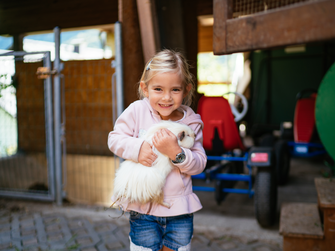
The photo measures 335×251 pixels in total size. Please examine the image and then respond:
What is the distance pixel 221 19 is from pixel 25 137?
6.82 m

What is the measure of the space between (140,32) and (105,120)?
144 inches

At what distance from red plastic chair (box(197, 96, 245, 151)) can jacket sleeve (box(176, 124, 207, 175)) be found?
1.99 m

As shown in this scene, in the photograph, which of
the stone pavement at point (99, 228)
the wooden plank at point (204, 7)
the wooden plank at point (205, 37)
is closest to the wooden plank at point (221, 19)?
the stone pavement at point (99, 228)

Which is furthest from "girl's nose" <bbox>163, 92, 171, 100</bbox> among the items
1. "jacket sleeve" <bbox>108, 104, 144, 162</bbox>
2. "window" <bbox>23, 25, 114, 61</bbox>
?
"window" <bbox>23, 25, 114, 61</bbox>

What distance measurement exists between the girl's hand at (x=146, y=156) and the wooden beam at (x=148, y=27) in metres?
1.82

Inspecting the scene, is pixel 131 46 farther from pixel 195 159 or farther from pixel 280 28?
pixel 280 28

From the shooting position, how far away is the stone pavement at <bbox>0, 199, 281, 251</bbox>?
9.17 ft

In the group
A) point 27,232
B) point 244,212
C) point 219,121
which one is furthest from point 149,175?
point 244,212

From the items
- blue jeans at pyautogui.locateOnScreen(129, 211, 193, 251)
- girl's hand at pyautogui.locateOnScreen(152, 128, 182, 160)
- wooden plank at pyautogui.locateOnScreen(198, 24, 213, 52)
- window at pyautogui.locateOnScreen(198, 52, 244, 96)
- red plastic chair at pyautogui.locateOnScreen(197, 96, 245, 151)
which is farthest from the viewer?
window at pyautogui.locateOnScreen(198, 52, 244, 96)

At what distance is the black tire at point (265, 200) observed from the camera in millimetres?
2998

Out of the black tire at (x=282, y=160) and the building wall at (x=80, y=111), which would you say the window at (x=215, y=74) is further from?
the black tire at (x=282, y=160)

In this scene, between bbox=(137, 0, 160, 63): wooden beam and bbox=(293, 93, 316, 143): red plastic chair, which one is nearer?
bbox=(137, 0, 160, 63): wooden beam

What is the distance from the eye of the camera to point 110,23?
6.11 meters

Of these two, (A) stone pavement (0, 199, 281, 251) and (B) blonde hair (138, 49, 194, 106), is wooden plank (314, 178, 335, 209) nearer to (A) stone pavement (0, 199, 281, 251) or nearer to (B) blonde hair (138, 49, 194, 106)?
(A) stone pavement (0, 199, 281, 251)
